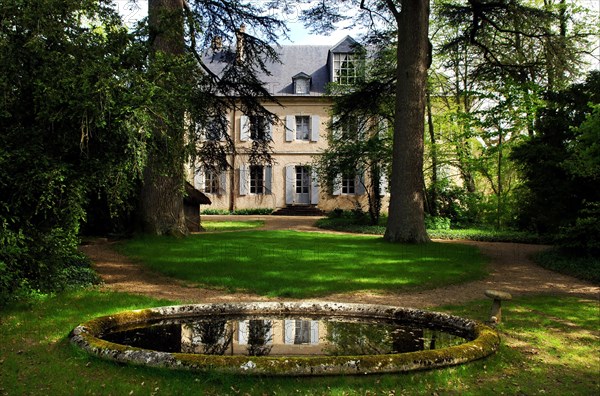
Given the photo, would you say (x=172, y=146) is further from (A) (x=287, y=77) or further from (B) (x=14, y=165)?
(A) (x=287, y=77)

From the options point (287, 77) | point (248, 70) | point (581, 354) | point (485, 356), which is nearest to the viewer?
point (485, 356)

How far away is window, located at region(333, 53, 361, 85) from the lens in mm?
22078

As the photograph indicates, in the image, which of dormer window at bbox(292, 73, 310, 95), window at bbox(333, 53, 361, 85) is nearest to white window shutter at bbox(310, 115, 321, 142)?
dormer window at bbox(292, 73, 310, 95)

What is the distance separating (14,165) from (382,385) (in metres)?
4.45

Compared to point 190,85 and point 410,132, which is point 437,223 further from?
point 190,85

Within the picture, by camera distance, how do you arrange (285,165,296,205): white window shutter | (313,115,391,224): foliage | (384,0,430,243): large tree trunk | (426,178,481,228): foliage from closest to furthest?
(384,0,430,243): large tree trunk
(313,115,391,224): foliage
(426,178,481,228): foliage
(285,165,296,205): white window shutter

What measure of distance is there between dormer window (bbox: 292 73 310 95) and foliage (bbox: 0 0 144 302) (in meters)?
22.7

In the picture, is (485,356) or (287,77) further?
(287,77)

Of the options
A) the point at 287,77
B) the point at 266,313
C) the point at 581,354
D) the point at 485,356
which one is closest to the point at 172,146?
the point at 266,313

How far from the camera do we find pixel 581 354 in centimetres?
466

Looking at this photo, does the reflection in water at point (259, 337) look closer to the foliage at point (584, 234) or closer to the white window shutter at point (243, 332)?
the white window shutter at point (243, 332)

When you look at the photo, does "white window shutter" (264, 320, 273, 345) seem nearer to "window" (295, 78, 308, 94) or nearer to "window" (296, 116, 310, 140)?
"window" (296, 116, 310, 140)

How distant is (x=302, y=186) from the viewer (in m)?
29.0

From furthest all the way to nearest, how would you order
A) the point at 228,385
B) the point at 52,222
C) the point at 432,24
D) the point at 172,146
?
the point at 432,24
the point at 172,146
the point at 52,222
the point at 228,385
